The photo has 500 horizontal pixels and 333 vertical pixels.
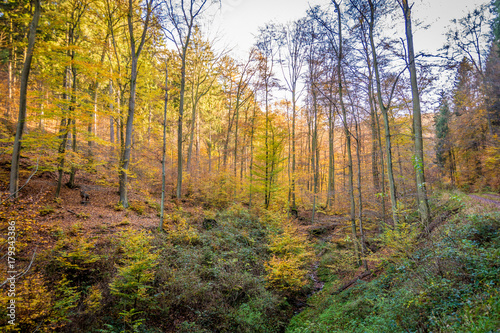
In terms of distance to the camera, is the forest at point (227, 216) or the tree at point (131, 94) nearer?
the forest at point (227, 216)

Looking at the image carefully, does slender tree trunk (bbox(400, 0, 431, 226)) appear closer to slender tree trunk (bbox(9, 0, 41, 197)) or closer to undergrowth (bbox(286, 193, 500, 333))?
undergrowth (bbox(286, 193, 500, 333))

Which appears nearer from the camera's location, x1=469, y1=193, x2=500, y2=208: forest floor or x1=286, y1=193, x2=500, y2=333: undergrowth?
x1=286, y1=193, x2=500, y2=333: undergrowth

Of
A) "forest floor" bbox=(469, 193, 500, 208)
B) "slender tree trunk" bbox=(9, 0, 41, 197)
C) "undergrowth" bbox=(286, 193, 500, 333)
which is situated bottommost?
"undergrowth" bbox=(286, 193, 500, 333)

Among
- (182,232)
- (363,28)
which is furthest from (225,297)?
(363,28)

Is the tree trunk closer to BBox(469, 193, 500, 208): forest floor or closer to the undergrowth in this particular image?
the undergrowth

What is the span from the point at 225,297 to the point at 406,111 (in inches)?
733

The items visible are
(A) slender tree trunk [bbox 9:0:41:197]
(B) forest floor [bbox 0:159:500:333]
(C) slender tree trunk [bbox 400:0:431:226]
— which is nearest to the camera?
(B) forest floor [bbox 0:159:500:333]

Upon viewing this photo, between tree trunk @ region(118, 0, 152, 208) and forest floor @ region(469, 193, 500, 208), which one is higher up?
tree trunk @ region(118, 0, 152, 208)

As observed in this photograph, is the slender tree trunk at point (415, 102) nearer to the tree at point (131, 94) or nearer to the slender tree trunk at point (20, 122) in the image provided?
the tree at point (131, 94)

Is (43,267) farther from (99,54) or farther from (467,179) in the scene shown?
(467,179)

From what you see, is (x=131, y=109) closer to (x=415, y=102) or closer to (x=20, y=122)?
(x=20, y=122)

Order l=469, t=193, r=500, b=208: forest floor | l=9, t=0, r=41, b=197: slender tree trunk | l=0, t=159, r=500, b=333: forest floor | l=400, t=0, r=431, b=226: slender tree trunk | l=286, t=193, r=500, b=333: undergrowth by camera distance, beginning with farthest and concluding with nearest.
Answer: l=469, t=193, r=500, b=208: forest floor, l=400, t=0, r=431, b=226: slender tree trunk, l=9, t=0, r=41, b=197: slender tree trunk, l=0, t=159, r=500, b=333: forest floor, l=286, t=193, r=500, b=333: undergrowth

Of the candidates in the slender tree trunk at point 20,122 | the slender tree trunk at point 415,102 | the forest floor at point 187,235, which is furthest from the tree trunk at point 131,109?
the slender tree trunk at point 415,102

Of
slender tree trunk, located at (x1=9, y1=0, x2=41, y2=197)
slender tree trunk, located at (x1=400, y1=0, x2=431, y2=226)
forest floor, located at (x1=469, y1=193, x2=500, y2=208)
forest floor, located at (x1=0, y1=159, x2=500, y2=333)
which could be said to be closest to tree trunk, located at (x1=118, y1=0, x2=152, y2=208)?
forest floor, located at (x1=0, y1=159, x2=500, y2=333)
